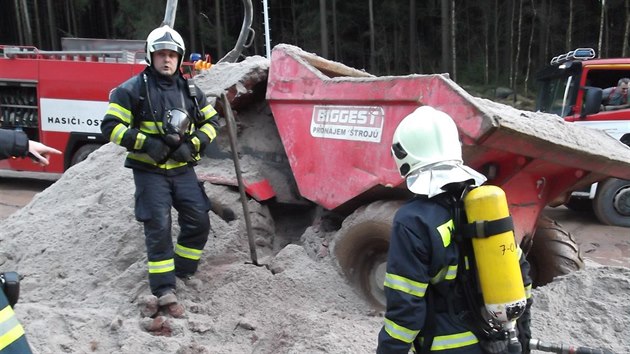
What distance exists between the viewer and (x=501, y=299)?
2.02m

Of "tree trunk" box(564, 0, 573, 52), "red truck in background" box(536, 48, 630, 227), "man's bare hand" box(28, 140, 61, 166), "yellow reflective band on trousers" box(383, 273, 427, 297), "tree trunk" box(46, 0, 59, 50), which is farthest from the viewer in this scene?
"tree trunk" box(46, 0, 59, 50)

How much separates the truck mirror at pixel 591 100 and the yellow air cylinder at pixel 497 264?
19.2ft

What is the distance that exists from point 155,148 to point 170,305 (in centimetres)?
98

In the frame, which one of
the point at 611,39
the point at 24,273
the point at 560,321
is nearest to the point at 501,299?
the point at 560,321

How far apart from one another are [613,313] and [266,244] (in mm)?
2505

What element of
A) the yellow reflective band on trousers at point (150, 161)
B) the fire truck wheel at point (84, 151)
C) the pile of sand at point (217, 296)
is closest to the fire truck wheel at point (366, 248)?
the pile of sand at point (217, 296)

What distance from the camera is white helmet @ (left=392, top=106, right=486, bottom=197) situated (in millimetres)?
2129

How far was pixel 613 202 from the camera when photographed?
751 cm

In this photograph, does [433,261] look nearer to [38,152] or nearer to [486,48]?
[38,152]

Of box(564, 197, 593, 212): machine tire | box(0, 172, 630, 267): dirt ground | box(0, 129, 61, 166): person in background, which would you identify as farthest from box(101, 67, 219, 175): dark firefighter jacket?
box(564, 197, 593, 212): machine tire

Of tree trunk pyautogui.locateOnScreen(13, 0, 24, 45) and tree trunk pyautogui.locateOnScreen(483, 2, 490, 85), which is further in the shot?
tree trunk pyautogui.locateOnScreen(13, 0, 24, 45)

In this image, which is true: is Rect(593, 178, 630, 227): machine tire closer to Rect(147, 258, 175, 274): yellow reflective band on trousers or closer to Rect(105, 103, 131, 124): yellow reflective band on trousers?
Rect(147, 258, 175, 274): yellow reflective band on trousers

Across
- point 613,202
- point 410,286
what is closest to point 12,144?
point 410,286

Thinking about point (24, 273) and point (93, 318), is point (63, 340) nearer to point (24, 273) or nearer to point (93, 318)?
point (93, 318)
